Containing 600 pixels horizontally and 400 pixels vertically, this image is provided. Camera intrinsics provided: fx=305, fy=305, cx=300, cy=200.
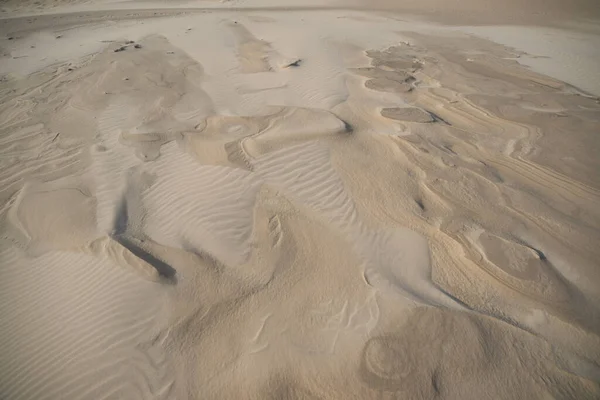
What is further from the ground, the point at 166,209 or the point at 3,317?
the point at 166,209

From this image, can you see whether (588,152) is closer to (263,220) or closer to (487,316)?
(487,316)

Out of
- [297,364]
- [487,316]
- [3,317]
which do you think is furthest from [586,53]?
[3,317]

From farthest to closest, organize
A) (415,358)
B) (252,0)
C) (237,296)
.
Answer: (252,0)
(237,296)
(415,358)

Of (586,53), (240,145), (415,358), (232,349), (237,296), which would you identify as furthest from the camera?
(586,53)

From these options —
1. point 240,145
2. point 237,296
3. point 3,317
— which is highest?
point 240,145

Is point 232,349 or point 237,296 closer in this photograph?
point 232,349

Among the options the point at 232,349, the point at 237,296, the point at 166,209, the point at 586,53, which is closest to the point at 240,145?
the point at 166,209

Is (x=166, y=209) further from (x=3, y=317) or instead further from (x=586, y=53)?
(x=586, y=53)
